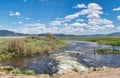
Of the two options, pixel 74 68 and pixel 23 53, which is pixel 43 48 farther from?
pixel 74 68

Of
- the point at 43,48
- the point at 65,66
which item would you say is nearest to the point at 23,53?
the point at 43,48

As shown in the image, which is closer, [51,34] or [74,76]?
[74,76]

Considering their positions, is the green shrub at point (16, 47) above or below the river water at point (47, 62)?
above

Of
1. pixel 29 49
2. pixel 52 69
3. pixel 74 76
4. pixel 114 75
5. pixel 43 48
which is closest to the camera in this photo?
pixel 114 75

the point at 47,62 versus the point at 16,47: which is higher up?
the point at 16,47

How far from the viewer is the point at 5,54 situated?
55.0 metres

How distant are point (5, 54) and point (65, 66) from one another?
2074 cm

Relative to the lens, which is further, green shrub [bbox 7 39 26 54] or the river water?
green shrub [bbox 7 39 26 54]

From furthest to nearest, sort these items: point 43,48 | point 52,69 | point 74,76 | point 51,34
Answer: point 51,34 < point 43,48 < point 52,69 < point 74,76

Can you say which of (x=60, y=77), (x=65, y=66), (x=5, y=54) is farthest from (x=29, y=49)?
(x=60, y=77)

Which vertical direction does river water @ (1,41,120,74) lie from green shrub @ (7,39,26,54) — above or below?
below

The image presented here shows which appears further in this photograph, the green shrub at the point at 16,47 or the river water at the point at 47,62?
the green shrub at the point at 16,47

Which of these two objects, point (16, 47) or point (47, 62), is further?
point (16, 47)

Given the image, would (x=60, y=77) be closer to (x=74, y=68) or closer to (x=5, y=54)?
(x=74, y=68)
